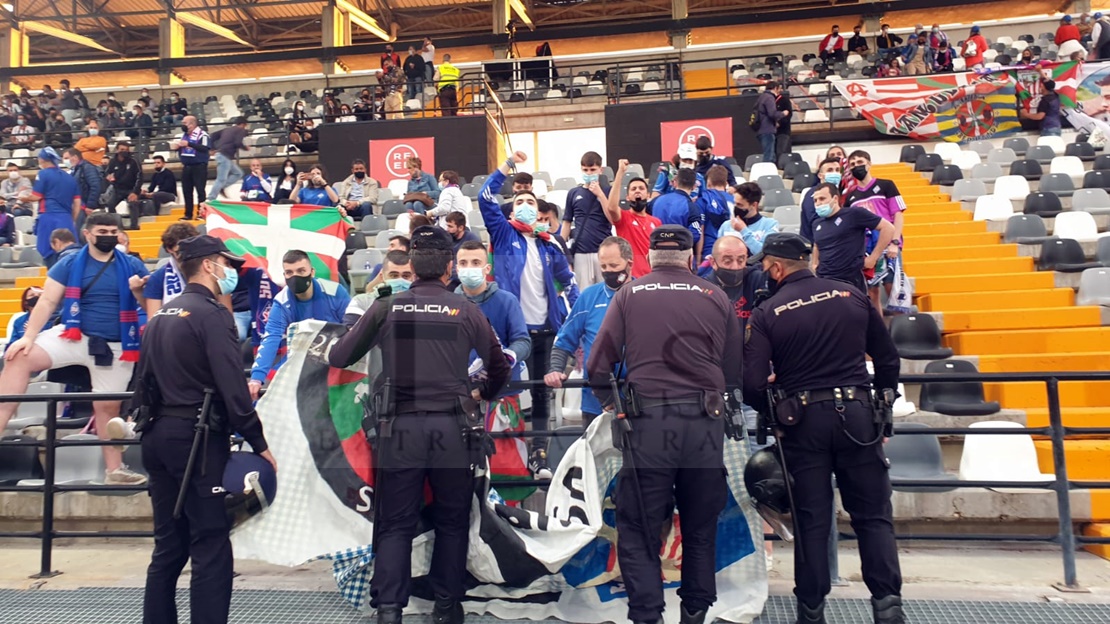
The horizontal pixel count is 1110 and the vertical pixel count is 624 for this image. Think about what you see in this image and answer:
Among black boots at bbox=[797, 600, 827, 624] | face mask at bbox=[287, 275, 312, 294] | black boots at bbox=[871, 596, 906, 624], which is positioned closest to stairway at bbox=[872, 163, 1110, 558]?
black boots at bbox=[871, 596, 906, 624]

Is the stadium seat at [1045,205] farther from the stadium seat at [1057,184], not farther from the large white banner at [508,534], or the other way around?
the large white banner at [508,534]

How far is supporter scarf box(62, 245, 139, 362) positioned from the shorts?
68 millimetres

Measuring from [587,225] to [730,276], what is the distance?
6.56 feet

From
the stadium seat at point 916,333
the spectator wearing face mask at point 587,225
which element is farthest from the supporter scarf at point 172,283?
the stadium seat at point 916,333

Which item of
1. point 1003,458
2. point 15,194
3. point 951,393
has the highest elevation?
point 15,194

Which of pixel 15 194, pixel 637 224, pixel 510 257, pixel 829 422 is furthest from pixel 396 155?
pixel 829 422

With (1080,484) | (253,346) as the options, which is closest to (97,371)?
(253,346)

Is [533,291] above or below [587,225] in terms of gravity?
below

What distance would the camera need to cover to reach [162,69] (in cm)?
A: 3144

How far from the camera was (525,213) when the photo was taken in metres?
6.31

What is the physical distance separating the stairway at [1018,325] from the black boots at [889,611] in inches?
92.8

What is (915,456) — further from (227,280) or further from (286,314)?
(227,280)

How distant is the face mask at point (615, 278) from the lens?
533cm

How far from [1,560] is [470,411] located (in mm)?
3956
